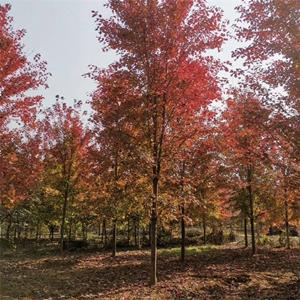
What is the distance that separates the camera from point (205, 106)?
12.0 meters

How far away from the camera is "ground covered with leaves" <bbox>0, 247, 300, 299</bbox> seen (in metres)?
10.4

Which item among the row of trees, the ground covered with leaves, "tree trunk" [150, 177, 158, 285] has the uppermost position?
the row of trees

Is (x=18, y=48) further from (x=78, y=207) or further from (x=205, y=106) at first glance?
(x=78, y=207)

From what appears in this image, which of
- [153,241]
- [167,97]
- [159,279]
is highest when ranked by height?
[167,97]

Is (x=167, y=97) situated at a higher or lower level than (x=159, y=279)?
higher

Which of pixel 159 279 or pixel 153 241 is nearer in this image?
pixel 153 241

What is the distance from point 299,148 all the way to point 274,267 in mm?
7457

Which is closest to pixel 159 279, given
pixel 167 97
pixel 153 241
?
pixel 153 241

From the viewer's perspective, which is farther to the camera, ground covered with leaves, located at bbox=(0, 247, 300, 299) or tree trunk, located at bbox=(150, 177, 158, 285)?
tree trunk, located at bbox=(150, 177, 158, 285)

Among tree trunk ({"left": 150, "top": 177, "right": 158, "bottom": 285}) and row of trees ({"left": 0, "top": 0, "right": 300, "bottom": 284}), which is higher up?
row of trees ({"left": 0, "top": 0, "right": 300, "bottom": 284})

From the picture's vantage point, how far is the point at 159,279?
1251 cm

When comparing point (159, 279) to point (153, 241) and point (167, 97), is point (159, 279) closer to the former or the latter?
point (153, 241)

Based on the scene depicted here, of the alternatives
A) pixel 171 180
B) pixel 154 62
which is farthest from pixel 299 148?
pixel 154 62

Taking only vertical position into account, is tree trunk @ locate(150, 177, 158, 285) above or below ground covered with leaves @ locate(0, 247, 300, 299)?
above
